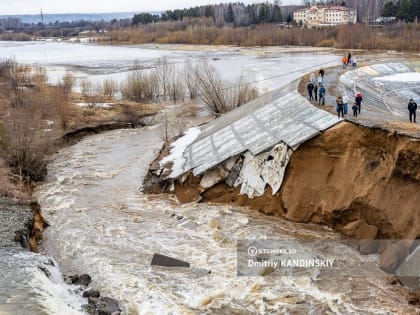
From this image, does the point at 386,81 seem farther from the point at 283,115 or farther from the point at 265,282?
the point at 265,282

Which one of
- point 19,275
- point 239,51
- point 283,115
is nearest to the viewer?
point 19,275

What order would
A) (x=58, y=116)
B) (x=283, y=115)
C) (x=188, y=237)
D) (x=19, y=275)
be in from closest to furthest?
(x=19, y=275)
(x=188, y=237)
(x=283, y=115)
(x=58, y=116)

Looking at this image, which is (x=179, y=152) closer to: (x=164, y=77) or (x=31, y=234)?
(x=31, y=234)

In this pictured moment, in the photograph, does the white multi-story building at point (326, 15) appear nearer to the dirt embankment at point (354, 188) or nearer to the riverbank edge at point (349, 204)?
the riverbank edge at point (349, 204)

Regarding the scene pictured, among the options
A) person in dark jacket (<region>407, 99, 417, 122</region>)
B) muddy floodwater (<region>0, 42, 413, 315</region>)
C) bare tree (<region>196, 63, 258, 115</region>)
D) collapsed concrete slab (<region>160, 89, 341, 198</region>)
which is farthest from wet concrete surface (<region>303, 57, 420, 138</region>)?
bare tree (<region>196, 63, 258, 115</region>)

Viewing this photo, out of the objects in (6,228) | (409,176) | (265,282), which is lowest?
(265,282)

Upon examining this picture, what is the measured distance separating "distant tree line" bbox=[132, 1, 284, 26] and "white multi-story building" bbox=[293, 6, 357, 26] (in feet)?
28.4

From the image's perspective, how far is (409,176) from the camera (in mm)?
17062

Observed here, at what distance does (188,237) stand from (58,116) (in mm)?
22782

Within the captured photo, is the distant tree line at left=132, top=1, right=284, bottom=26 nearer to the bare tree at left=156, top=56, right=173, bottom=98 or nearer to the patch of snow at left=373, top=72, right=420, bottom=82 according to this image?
the bare tree at left=156, top=56, right=173, bottom=98

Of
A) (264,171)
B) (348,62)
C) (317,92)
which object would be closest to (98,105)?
(348,62)

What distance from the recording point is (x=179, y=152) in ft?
89.9

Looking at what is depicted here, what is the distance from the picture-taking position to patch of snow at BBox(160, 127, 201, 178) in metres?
24.5

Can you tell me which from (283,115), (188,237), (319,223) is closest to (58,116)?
(283,115)
